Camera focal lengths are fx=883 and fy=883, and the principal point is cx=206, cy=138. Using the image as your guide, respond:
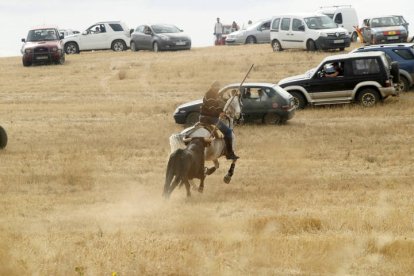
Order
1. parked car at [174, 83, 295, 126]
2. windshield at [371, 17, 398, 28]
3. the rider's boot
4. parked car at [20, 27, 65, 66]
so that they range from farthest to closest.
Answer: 1. parked car at [20, 27, 65, 66]
2. windshield at [371, 17, 398, 28]
3. parked car at [174, 83, 295, 126]
4. the rider's boot

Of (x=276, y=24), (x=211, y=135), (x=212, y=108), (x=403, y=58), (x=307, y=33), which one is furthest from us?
(x=276, y=24)

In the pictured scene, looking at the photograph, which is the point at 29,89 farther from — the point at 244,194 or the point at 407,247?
the point at 407,247

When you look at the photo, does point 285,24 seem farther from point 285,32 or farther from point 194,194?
point 194,194

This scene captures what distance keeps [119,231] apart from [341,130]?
12.8 meters

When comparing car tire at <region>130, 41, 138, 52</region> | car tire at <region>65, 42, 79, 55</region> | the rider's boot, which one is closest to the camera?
the rider's boot

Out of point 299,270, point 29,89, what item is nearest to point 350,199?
point 299,270

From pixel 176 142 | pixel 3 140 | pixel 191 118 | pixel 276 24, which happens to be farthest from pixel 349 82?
pixel 276 24

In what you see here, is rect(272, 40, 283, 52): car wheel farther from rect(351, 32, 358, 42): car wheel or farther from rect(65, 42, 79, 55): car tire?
rect(65, 42, 79, 55): car tire

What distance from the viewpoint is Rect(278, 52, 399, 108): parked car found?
89.8ft

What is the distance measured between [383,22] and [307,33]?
4978 millimetres

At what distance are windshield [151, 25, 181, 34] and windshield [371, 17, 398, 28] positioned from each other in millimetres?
10806

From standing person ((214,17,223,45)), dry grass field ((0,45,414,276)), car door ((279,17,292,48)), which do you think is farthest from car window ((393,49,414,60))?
standing person ((214,17,223,45))

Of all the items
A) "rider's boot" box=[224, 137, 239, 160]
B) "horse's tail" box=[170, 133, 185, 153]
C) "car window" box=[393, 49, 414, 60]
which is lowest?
"car window" box=[393, 49, 414, 60]

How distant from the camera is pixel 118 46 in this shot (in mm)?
50719
